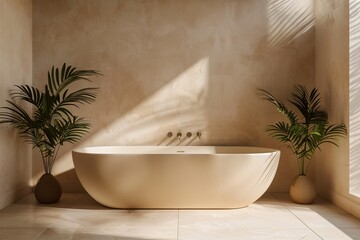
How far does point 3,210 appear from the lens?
3.80 metres

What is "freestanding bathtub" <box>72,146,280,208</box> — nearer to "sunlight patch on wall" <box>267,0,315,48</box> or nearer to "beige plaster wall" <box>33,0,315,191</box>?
"beige plaster wall" <box>33,0,315,191</box>

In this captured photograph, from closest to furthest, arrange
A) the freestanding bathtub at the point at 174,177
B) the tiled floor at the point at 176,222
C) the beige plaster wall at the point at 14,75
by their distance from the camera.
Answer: the tiled floor at the point at 176,222, the freestanding bathtub at the point at 174,177, the beige plaster wall at the point at 14,75

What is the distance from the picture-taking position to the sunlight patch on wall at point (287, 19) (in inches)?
185

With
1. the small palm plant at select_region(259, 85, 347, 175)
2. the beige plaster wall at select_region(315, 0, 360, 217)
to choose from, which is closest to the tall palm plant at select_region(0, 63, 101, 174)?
the small palm plant at select_region(259, 85, 347, 175)

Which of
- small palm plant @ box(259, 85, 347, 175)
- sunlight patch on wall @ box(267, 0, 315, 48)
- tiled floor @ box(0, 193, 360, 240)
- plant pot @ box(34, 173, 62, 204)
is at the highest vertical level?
sunlight patch on wall @ box(267, 0, 315, 48)

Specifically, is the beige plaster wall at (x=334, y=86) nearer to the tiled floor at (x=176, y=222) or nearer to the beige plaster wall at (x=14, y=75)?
the tiled floor at (x=176, y=222)

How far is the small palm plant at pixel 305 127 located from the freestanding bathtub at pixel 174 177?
46cm

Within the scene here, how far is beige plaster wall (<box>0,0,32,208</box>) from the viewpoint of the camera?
3899 mm

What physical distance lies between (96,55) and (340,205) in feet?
9.36

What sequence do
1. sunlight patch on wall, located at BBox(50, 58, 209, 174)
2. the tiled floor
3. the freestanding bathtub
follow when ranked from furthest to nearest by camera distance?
sunlight patch on wall, located at BBox(50, 58, 209, 174), the freestanding bathtub, the tiled floor

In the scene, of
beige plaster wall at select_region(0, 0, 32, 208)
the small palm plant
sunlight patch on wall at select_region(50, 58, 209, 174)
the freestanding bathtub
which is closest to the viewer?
the freestanding bathtub

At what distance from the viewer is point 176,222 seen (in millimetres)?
3379

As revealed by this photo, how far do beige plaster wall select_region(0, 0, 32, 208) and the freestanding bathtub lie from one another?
71 centimetres

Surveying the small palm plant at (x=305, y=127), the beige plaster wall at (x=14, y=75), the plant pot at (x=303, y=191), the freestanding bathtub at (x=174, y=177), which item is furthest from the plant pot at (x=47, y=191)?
the plant pot at (x=303, y=191)
